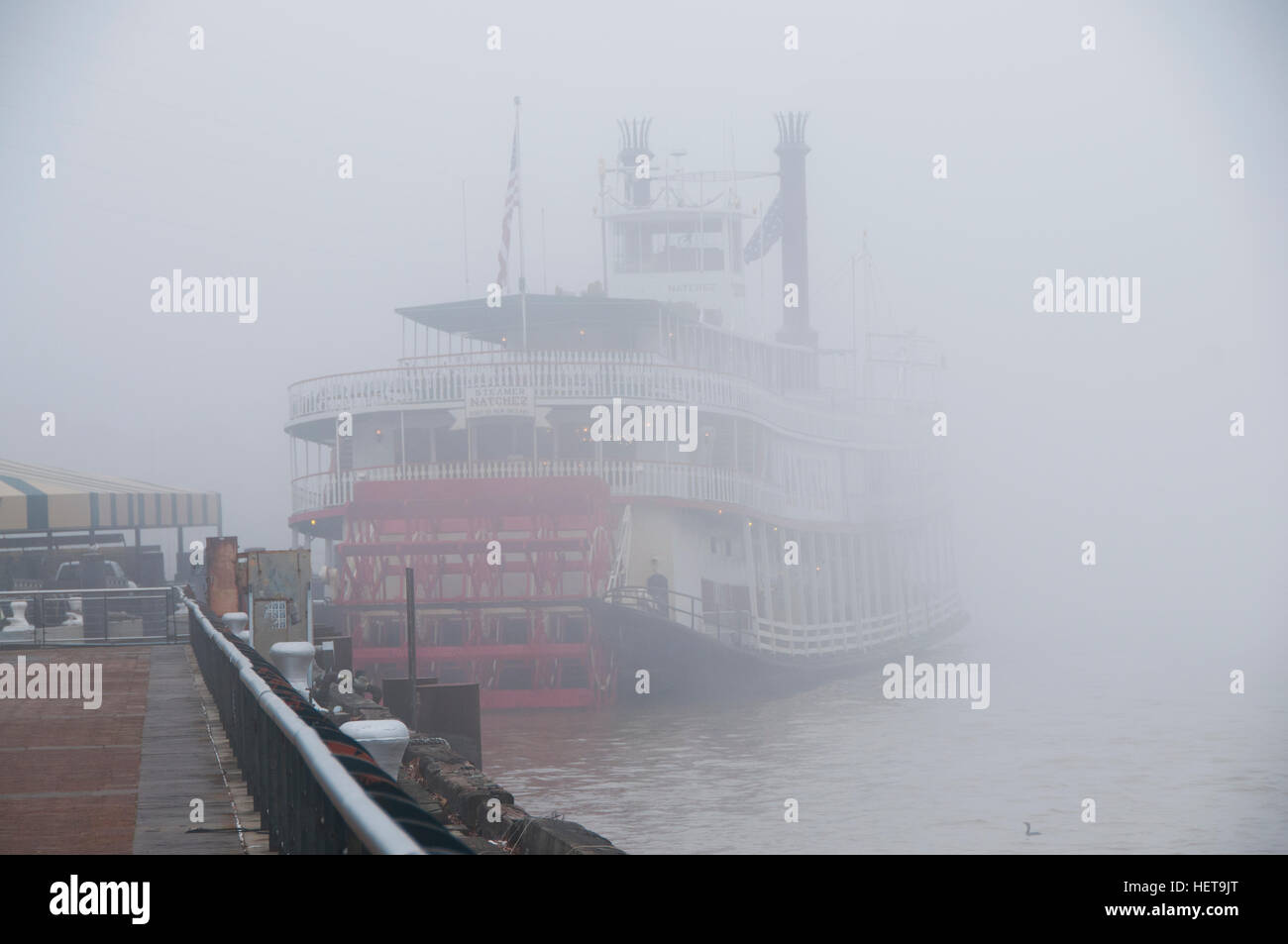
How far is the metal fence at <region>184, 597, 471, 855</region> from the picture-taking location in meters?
3.50

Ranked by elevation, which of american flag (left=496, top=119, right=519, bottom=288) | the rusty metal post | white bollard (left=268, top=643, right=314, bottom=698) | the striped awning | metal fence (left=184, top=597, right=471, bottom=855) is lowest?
the rusty metal post

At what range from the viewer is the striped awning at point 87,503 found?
2298 centimetres

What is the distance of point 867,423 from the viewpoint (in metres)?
44.2

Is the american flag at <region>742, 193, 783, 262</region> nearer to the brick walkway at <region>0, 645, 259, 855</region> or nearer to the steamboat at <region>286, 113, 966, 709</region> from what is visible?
the steamboat at <region>286, 113, 966, 709</region>

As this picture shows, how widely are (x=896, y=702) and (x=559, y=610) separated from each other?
352 inches

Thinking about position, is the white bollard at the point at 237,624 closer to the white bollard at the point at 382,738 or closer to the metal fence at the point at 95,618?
the metal fence at the point at 95,618

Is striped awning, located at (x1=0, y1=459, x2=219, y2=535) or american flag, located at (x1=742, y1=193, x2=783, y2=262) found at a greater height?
american flag, located at (x1=742, y1=193, x2=783, y2=262)

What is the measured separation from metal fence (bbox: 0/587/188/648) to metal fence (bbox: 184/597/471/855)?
11.8m

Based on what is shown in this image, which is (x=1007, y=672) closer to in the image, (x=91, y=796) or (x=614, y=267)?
(x=614, y=267)

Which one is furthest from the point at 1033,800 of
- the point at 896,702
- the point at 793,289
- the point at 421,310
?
the point at 793,289

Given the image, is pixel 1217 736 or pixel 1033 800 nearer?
pixel 1033 800

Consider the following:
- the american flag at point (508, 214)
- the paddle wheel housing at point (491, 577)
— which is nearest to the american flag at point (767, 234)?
the american flag at point (508, 214)

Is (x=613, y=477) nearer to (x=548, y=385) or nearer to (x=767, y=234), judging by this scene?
(x=548, y=385)

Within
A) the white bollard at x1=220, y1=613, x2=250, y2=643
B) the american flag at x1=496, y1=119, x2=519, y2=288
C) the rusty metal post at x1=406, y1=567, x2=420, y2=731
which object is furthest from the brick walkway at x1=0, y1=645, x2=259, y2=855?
the american flag at x1=496, y1=119, x2=519, y2=288
